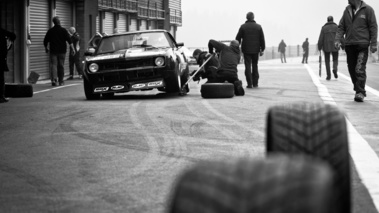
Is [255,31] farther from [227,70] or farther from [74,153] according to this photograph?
[74,153]

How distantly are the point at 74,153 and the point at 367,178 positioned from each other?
2.88 metres

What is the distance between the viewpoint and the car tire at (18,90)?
1738 cm

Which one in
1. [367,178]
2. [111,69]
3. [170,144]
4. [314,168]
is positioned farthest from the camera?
[111,69]

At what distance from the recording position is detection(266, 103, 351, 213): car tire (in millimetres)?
3232

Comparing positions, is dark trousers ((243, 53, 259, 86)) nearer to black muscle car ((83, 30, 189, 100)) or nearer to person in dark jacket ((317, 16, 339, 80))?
black muscle car ((83, 30, 189, 100))

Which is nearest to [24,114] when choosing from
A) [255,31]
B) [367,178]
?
[367,178]

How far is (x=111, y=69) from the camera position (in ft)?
54.3

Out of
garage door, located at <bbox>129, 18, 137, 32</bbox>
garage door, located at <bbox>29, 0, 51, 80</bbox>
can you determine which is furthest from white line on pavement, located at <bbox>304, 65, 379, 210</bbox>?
garage door, located at <bbox>129, 18, 137, 32</bbox>

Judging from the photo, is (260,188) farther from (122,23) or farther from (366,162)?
(122,23)

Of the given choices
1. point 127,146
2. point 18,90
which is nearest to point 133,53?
point 18,90

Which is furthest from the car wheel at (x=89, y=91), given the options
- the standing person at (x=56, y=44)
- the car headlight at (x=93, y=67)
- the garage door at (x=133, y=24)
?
the garage door at (x=133, y=24)

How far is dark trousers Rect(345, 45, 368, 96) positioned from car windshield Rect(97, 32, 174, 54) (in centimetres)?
387

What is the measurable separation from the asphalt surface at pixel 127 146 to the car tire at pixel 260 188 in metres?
2.98

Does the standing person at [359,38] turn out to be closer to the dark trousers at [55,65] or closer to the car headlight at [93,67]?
the car headlight at [93,67]
